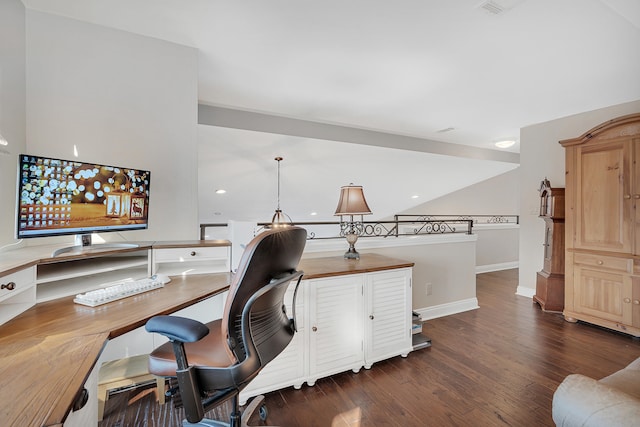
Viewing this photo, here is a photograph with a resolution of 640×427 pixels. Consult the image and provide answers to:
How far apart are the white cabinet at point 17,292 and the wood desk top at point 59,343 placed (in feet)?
0.12

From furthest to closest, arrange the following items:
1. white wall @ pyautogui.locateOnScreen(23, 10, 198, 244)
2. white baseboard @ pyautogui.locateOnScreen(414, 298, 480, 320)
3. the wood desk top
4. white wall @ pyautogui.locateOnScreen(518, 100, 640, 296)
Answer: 1. white wall @ pyautogui.locateOnScreen(518, 100, 640, 296)
2. white baseboard @ pyautogui.locateOnScreen(414, 298, 480, 320)
3. white wall @ pyautogui.locateOnScreen(23, 10, 198, 244)
4. the wood desk top

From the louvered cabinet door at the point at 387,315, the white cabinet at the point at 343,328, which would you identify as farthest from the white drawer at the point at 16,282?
the louvered cabinet door at the point at 387,315

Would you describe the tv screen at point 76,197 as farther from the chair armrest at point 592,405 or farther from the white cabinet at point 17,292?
the chair armrest at point 592,405

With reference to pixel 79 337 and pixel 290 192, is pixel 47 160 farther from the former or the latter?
pixel 290 192

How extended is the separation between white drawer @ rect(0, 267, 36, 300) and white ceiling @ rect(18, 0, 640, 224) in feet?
5.44

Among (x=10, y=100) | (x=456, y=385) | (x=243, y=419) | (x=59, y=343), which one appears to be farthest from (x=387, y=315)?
(x=10, y=100)

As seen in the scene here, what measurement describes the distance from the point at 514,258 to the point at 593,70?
13.9 feet

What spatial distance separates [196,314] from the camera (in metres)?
2.00

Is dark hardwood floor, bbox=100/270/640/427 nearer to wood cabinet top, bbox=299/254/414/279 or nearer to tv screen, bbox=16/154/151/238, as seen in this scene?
wood cabinet top, bbox=299/254/414/279

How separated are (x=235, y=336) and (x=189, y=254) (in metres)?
0.90

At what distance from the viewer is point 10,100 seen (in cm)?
162

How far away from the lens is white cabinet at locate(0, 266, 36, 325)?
1.11 meters

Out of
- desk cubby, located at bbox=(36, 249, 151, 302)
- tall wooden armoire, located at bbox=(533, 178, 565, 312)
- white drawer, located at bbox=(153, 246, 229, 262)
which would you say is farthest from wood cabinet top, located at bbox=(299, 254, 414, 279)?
tall wooden armoire, located at bbox=(533, 178, 565, 312)

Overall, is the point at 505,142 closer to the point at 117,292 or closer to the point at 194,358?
the point at 194,358
